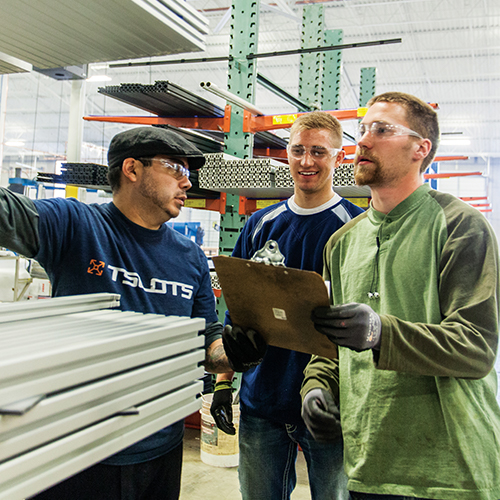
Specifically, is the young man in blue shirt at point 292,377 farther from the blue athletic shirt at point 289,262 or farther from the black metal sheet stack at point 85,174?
the black metal sheet stack at point 85,174

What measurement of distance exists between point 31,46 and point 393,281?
1424 mm

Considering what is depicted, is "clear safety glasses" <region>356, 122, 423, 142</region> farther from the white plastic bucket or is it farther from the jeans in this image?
the white plastic bucket

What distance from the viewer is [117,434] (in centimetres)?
90

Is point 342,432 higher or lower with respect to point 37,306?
lower

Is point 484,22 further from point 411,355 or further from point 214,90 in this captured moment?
point 411,355

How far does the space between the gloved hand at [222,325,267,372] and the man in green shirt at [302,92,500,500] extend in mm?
243

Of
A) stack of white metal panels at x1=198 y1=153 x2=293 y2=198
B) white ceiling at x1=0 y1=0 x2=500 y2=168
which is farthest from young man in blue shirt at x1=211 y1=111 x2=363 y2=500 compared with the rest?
white ceiling at x1=0 y1=0 x2=500 y2=168

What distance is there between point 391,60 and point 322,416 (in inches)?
577

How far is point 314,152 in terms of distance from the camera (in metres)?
2.11

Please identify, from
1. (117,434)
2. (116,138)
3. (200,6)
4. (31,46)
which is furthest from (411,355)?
(200,6)

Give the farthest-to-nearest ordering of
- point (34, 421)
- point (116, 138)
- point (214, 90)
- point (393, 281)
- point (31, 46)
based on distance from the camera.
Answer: point (214, 90) → point (116, 138) → point (31, 46) → point (393, 281) → point (34, 421)

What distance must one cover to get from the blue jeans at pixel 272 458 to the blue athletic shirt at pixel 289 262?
0.19ft

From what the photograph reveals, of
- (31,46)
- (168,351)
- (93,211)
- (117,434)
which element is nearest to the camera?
(117,434)

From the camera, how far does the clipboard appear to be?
4.05 ft
